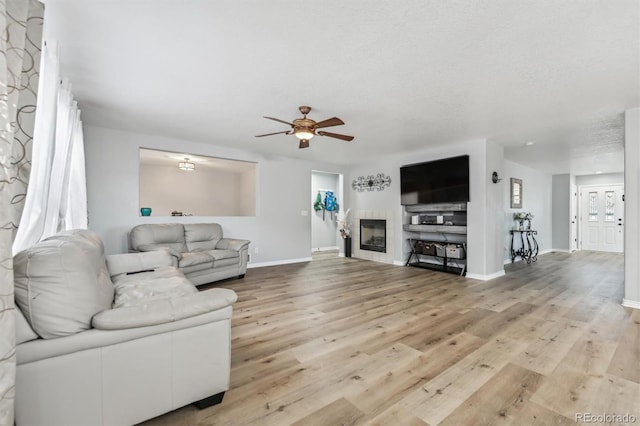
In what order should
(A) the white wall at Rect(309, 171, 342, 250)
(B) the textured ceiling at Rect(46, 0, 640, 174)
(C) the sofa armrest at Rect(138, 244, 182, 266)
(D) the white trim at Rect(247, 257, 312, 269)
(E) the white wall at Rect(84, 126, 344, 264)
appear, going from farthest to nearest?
1. (A) the white wall at Rect(309, 171, 342, 250)
2. (D) the white trim at Rect(247, 257, 312, 269)
3. (E) the white wall at Rect(84, 126, 344, 264)
4. (C) the sofa armrest at Rect(138, 244, 182, 266)
5. (B) the textured ceiling at Rect(46, 0, 640, 174)

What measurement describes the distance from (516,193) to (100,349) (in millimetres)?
8189

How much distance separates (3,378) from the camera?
1035 millimetres

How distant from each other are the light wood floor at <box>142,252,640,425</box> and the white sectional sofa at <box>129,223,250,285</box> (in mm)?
574

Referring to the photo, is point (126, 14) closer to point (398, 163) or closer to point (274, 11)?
point (274, 11)

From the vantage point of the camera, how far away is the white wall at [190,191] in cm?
771

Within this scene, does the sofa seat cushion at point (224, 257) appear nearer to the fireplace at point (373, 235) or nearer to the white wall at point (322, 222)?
the fireplace at point (373, 235)

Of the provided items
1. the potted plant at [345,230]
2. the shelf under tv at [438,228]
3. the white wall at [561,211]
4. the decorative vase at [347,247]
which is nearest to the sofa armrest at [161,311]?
the shelf under tv at [438,228]

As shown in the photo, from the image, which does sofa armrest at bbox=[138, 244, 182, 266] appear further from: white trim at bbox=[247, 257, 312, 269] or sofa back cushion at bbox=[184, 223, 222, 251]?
white trim at bbox=[247, 257, 312, 269]

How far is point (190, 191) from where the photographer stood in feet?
27.1

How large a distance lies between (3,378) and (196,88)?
2.76m

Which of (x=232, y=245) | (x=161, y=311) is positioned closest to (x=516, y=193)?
(x=232, y=245)

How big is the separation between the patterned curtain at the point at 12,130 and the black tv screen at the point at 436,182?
5436mm

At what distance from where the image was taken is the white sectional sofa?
4.23 m

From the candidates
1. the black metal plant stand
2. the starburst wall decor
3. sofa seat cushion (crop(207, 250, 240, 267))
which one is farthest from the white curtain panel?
the black metal plant stand
